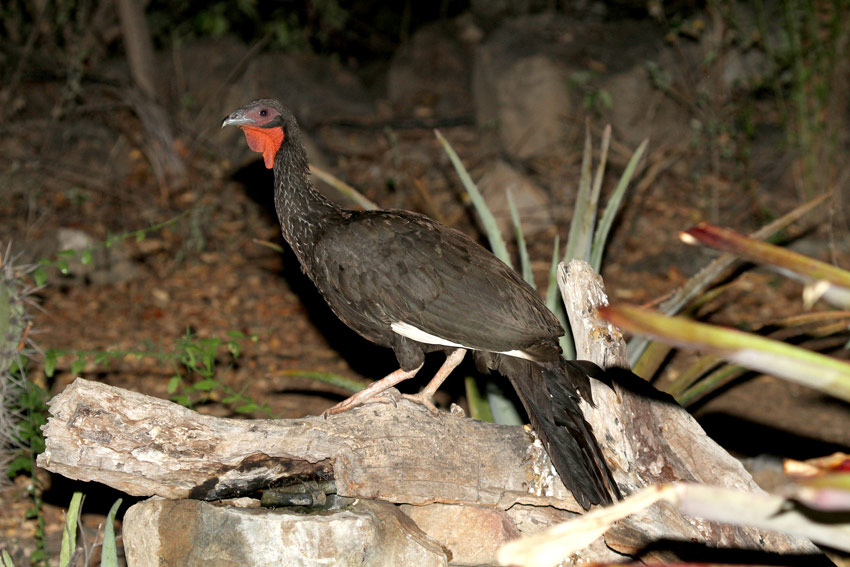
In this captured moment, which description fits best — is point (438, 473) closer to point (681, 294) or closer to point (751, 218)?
point (681, 294)

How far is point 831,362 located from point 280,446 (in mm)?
1895

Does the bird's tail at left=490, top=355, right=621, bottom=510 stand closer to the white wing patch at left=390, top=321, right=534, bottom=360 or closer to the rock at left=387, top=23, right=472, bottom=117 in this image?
the white wing patch at left=390, top=321, right=534, bottom=360

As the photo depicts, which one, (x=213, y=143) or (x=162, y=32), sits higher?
(x=162, y=32)

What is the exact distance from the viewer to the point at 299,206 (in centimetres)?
356

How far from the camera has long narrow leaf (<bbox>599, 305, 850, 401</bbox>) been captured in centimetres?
120

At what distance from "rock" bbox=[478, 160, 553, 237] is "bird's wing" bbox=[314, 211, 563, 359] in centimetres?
353

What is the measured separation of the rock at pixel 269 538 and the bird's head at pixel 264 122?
172 centimetres

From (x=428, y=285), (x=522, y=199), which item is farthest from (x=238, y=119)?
(x=522, y=199)

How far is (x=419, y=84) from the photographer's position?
30.1 ft

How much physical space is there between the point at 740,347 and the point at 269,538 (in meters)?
1.85

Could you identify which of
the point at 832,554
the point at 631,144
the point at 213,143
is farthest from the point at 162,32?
the point at 832,554

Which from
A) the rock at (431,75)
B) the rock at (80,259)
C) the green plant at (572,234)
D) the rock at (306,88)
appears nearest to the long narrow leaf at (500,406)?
the green plant at (572,234)

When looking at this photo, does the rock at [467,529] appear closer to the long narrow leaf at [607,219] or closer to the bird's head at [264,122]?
the long narrow leaf at [607,219]

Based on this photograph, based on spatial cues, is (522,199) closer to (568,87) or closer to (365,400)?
(568,87)
